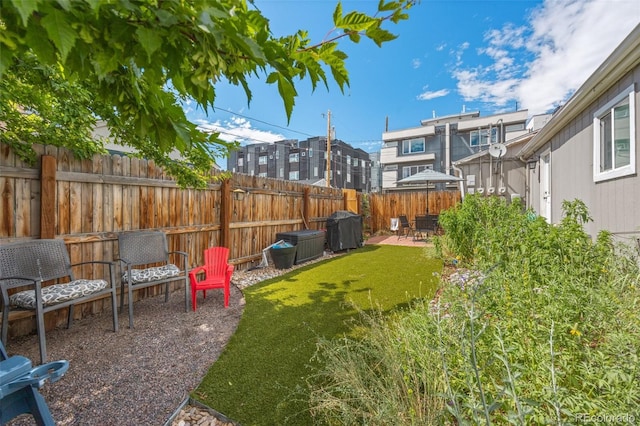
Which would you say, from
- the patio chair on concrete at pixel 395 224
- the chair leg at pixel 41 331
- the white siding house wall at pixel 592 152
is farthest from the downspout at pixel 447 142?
the chair leg at pixel 41 331

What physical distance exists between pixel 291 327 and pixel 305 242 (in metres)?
4.01

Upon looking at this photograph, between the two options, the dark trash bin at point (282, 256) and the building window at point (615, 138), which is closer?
the building window at point (615, 138)

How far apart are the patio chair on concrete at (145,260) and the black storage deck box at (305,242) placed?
324 centimetres

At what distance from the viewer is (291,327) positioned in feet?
11.2

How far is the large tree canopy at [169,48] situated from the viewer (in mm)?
707

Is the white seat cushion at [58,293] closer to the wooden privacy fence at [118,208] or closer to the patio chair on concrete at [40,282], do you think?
the patio chair on concrete at [40,282]

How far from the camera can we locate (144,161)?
14.6ft

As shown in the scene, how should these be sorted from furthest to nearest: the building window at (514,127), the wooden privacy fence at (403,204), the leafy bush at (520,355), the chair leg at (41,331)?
the building window at (514,127) → the wooden privacy fence at (403,204) → the chair leg at (41,331) → the leafy bush at (520,355)

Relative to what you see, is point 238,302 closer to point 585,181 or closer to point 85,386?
point 85,386

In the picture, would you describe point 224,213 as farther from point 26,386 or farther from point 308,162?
point 308,162

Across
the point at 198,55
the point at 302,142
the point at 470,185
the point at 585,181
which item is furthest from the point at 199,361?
the point at 302,142

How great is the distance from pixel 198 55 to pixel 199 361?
9.16 ft

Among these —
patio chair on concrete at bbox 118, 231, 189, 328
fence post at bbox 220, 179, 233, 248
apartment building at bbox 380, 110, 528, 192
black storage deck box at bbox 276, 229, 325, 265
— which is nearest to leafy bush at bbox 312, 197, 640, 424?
patio chair on concrete at bbox 118, 231, 189, 328

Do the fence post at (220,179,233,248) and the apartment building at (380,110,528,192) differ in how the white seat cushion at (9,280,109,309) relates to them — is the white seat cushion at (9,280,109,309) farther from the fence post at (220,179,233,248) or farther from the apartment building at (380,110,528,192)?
the apartment building at (380,110,528,192)
